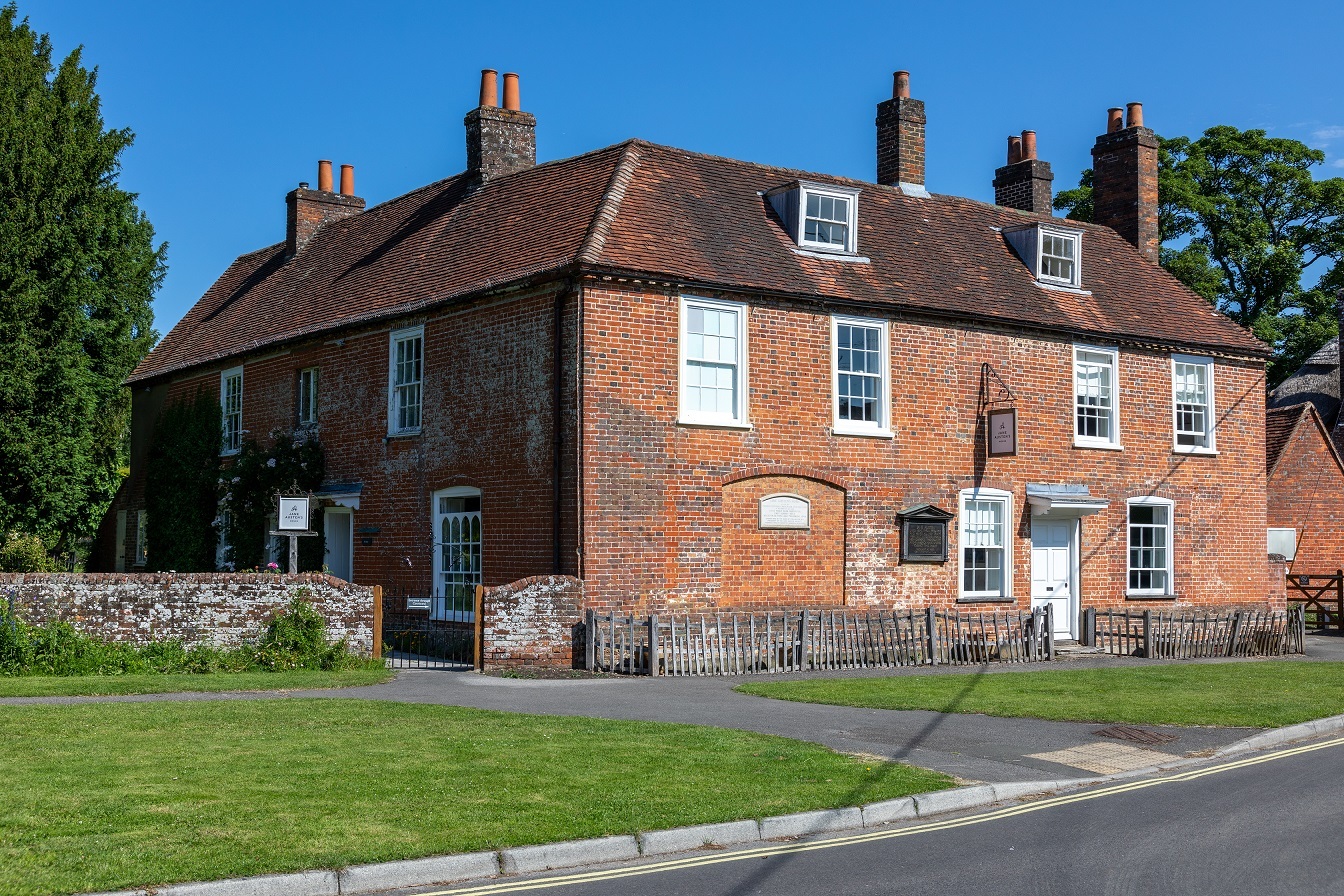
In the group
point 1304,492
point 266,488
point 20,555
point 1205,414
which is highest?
→ point 1205,414

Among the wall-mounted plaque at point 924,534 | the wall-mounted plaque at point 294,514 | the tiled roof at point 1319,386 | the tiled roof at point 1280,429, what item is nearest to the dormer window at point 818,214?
the wall-mounted plaque at point 924,534

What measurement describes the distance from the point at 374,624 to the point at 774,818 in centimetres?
1102

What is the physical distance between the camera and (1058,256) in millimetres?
27281

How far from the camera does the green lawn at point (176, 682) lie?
15.4 metres

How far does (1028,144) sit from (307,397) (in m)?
17.3

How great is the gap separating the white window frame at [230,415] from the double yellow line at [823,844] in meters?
21.8

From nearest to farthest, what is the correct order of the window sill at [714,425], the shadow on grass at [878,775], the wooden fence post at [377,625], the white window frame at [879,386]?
the shadow on grass at [878,775] < the wooden fence post at [377,625] < the window sill at [714,425] < the white window frame at [879,386]

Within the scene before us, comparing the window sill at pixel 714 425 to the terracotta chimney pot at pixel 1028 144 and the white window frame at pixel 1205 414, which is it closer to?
the white window frame at pixel 1205 414

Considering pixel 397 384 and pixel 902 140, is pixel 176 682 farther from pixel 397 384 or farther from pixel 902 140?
pixel 902 140

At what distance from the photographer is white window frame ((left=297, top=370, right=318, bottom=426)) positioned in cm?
2656

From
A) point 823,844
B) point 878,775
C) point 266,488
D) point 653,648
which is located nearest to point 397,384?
point 266,488

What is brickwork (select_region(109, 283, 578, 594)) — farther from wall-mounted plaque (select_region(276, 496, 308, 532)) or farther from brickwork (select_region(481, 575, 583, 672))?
wall-mounted plaque (select_region(276, 496, 308, 532))

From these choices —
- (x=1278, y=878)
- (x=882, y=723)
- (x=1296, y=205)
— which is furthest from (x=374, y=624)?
(x=1296, y=205)

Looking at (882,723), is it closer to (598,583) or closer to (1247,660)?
(598,583)
